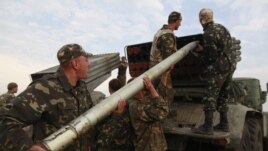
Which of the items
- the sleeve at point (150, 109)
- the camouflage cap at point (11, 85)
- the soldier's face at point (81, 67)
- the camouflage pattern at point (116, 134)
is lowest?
the camouflage pattern at point (116, 134)

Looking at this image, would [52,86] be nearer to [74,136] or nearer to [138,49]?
[74,136]

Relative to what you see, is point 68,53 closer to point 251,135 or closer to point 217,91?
point 217,91

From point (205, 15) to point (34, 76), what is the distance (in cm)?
398

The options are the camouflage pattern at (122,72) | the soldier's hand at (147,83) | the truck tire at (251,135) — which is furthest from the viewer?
the camouflage pattern at (122,72)

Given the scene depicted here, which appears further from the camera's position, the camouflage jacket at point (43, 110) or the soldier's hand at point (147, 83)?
the soldier's hand at point (147, 83)

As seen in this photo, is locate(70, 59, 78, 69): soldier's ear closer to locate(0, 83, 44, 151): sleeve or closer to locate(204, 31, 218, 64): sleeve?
locate(0, 83, 44, 151): sleeve

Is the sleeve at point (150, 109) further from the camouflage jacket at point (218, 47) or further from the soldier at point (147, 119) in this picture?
the camouflage jacket at point (218, 47)

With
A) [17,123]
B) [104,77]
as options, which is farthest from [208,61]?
[17,123]

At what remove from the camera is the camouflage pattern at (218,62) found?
588cm

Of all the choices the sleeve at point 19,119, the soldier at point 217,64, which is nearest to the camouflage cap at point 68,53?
the sleeve at point 19,119

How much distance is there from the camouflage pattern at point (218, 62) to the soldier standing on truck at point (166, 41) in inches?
20.6

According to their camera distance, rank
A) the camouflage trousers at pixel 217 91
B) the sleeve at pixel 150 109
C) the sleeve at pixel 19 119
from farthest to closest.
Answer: the camouflage trousers at pixel 217 91, the sleeve at pixel 150 109, the sleeve at pixel 19 119

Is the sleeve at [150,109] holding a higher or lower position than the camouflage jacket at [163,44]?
lower

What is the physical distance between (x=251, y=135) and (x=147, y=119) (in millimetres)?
2950
